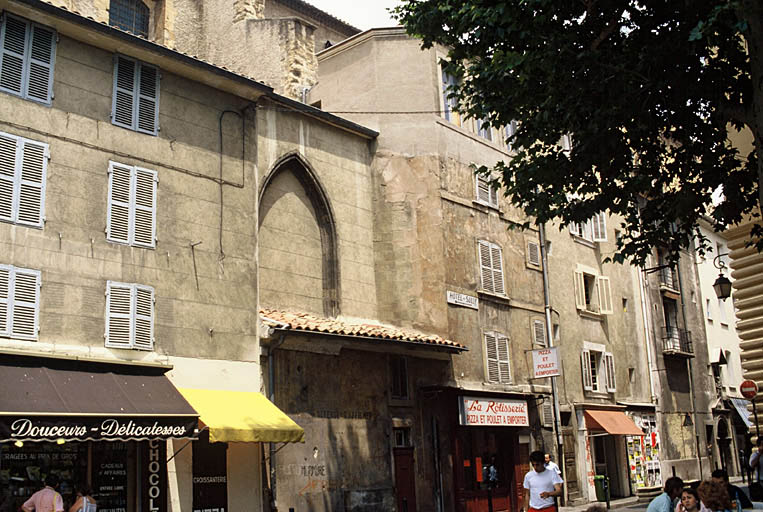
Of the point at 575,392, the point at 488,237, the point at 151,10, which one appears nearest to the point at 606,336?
the point at 575,392

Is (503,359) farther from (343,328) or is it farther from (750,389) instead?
(750,389)

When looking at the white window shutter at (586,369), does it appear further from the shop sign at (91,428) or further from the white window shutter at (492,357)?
the shop sign at (91,428)

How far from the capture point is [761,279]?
14.0 m

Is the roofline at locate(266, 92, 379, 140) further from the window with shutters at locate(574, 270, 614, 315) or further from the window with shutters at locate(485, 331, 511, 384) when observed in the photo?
the window with shutters at locate(574, 270, 614, 315)

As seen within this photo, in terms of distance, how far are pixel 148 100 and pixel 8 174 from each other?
10.9 ft

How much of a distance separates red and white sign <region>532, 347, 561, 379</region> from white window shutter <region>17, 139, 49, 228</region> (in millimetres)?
14130

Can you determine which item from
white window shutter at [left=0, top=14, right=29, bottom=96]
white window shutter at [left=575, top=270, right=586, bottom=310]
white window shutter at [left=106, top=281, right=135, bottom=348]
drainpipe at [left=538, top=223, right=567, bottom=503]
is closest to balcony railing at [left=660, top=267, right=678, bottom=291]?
white window shutter at [left=575, top=270, right=586, bottom=310]

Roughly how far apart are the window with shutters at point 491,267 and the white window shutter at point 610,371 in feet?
23.5

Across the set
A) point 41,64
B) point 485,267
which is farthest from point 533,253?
point 41,64

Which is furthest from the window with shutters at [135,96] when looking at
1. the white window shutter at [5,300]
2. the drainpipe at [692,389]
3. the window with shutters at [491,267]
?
the drainpipe at [692,389]

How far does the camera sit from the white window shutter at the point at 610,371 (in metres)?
29.2

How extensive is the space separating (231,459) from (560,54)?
9.68 m

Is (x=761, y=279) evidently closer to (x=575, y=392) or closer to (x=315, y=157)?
(x=315, y=157)

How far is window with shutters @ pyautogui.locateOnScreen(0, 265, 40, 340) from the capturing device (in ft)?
44.7
